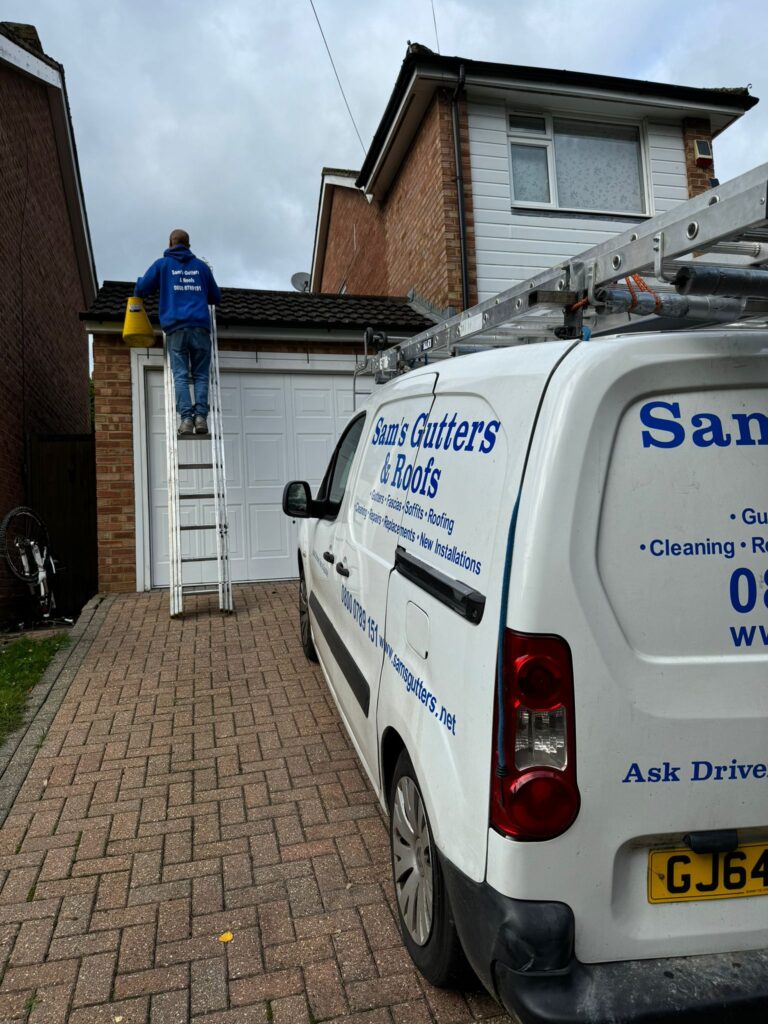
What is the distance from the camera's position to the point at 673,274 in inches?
73.5

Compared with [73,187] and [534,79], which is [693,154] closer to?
[534,79]

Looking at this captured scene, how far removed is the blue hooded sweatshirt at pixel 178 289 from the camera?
742cm

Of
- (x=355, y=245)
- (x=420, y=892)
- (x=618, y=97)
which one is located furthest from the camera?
Answer: (x=355, y=245)

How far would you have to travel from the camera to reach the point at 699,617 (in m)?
1.73

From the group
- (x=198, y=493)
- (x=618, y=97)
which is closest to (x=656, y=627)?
(x=198, y=493)

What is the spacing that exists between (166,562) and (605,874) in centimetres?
727

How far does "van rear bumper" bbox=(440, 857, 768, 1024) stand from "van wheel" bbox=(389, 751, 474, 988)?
40 centimetres

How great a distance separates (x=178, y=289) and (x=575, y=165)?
5810mm

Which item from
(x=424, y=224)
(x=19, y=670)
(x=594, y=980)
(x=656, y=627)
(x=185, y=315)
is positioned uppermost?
(x=424, y=224)

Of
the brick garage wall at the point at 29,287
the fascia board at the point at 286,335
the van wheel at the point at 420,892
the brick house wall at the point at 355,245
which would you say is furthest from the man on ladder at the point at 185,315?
the van wheel at the point at 420,892

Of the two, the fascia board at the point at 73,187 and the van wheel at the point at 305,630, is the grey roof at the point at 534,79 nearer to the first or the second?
the fascia board at the point at 73,187

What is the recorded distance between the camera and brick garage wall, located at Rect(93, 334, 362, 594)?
26.7ft

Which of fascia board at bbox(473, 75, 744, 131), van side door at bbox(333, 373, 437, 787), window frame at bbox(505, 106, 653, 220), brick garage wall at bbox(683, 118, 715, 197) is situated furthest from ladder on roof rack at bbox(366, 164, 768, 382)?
brick garage wall at bbox(683, 118, 715, 197)

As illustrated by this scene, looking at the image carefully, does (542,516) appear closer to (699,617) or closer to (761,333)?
(699,617)
